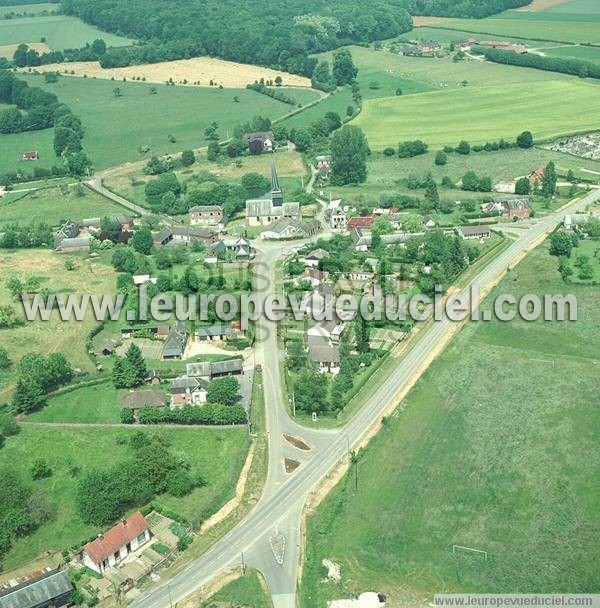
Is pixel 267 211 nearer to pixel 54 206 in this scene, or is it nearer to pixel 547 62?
pixel 54 206

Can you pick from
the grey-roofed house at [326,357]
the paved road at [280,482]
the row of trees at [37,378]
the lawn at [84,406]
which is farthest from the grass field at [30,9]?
the grey-roofed house at [326,357]

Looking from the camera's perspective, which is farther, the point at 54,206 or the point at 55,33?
the point at 55,33

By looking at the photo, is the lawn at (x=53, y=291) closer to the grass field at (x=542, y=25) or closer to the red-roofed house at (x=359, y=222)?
the red-roofed house at (x=359, y=222)

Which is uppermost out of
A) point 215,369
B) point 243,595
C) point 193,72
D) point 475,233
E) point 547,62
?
point 547,62

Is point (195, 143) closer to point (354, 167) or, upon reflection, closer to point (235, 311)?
point (354, 167)

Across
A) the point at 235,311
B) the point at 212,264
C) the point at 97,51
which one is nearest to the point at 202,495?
the point at 235,311

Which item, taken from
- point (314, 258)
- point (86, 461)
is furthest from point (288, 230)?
point (86, 461)

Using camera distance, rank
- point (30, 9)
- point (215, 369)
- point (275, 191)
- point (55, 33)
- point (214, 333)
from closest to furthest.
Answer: point (215, 369) → point (214, 333) → point (275, 191) → point (55, 33) → point (30, 9)
